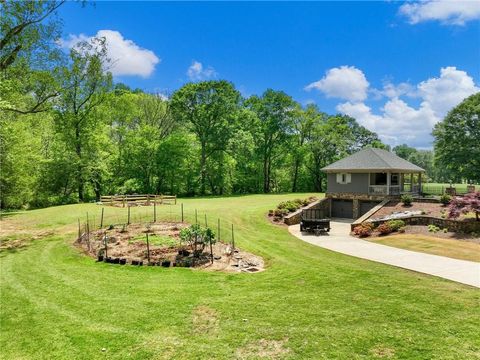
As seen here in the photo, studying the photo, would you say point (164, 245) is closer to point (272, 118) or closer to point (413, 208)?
point (413, 208)

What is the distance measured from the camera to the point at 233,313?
7660mm

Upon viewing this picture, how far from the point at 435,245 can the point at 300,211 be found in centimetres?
1039

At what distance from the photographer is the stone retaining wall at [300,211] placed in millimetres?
23578

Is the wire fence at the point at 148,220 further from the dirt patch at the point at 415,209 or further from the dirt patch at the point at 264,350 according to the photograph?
the dirt patch at the point at 415,209

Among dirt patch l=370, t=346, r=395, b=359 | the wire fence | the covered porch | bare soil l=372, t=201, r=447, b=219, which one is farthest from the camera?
the covered porch

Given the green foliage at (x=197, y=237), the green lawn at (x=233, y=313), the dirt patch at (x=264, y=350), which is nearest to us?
the dirt patch at (x=264, y=350)

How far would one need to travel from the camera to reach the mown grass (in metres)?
14.0

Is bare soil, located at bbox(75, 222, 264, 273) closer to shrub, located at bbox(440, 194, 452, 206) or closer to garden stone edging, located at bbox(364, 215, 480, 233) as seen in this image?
garden stone edging, located at bbox(364, 215, 480, 233)

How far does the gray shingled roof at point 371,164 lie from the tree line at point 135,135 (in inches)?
666

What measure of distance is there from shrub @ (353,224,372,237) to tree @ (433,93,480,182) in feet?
101

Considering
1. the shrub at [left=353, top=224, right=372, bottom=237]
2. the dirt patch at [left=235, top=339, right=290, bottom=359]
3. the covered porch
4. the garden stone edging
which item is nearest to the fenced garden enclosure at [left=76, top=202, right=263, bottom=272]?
the dirt patch at [left=235, top=339, right=290, bottom=359]

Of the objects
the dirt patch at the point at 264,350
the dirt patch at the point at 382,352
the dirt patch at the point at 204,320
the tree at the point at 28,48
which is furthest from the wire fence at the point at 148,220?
the dirt patch at the point at 382,352

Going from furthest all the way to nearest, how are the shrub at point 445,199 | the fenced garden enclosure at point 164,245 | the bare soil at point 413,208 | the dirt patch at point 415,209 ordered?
the shrub at point 445,199
the bare soil at point 413,208
the dirt patch at point 415,209
the fenced garden enclosure at point 164,245

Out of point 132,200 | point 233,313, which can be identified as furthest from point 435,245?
point 132,200
